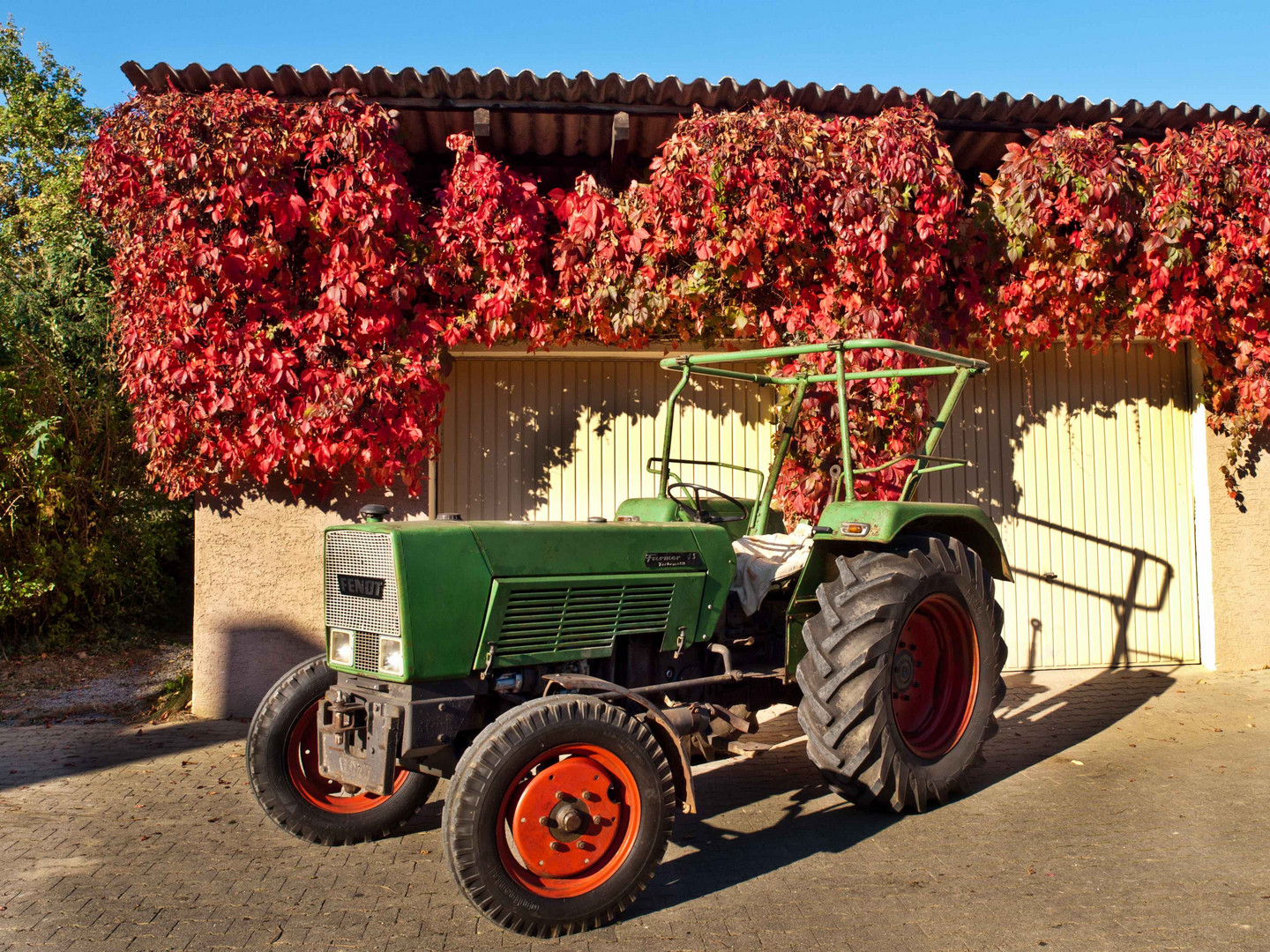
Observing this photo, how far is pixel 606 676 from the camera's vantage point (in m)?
3.89

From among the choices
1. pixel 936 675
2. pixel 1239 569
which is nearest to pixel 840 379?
pixel 936 675

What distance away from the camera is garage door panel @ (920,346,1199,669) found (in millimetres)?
7359

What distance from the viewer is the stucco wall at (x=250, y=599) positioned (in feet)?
20.4

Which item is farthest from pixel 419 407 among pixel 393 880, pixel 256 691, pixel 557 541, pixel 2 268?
pixel 2 268

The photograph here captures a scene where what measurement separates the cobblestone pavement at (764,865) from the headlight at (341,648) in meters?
0.79

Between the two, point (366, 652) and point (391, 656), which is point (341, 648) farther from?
point (391, 656)

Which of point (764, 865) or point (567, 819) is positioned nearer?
point (567, 819)

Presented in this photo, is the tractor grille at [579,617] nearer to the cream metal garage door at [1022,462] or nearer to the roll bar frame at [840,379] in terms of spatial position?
the roll bar frame at [840,379]

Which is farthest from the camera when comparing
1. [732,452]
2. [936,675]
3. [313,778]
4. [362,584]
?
[732,452]

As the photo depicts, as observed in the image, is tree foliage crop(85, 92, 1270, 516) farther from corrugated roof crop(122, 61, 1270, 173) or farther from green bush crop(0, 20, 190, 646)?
green bush crop(0, 20, 190, 646)

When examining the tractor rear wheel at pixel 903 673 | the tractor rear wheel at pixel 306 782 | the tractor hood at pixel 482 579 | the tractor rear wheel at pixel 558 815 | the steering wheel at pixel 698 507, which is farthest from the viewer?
the steering wheel at pixel 698 507

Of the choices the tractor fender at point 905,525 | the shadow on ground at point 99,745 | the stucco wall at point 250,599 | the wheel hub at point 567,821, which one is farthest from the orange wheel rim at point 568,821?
the stucco wall at point 250,599

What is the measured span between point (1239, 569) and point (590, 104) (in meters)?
5.75

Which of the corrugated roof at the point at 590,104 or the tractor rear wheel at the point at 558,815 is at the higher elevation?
the corrugated roof at the point at 590,104
